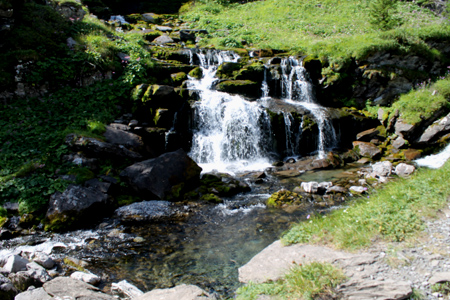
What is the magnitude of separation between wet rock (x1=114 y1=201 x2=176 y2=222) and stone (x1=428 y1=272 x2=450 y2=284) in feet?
19.4

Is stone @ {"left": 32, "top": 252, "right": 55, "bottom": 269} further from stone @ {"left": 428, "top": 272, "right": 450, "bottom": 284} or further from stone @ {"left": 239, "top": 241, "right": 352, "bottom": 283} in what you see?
stone @ {"left": 428, "top": 272, "right": 450, "bottom": 284}

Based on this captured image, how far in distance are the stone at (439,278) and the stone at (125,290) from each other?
3.93 metres

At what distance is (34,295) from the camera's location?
408 centimetres

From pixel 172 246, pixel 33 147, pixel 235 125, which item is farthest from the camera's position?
pixel 235 125

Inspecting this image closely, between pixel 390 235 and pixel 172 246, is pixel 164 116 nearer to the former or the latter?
pixel 172 246

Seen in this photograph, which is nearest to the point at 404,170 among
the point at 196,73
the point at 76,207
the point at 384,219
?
the point at 384,219

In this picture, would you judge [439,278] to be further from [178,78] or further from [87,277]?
[178,78]

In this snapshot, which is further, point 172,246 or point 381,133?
point 381,133

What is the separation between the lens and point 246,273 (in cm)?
426

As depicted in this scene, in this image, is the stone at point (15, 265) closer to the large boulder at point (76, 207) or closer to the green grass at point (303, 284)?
the large boulder at point (76, 207)

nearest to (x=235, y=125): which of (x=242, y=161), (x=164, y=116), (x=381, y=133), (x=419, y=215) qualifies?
(x=242, y=161)

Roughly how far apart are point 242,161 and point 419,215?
26.8 feet

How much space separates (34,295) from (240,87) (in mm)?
12145

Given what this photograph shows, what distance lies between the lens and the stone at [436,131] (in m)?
12.0
